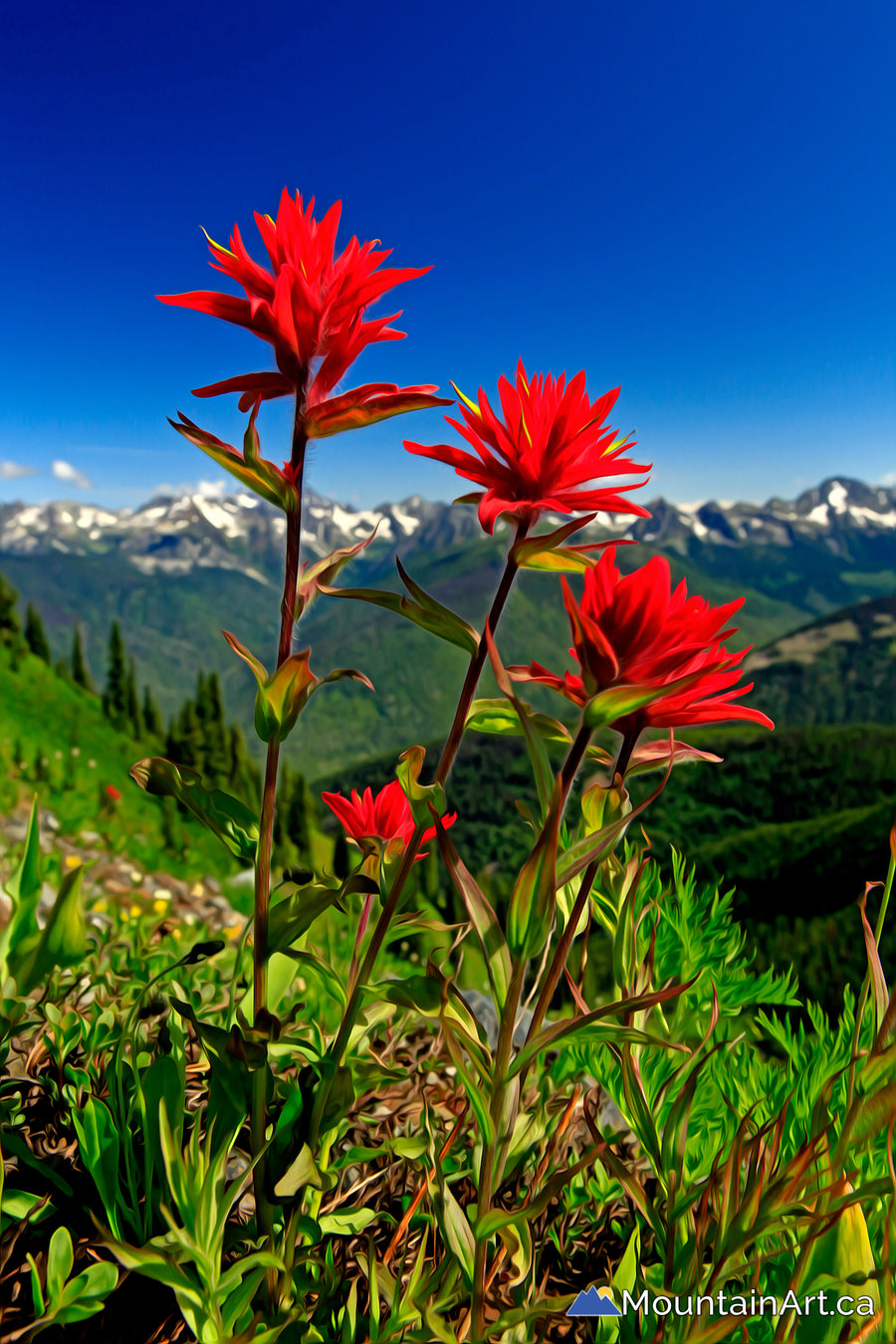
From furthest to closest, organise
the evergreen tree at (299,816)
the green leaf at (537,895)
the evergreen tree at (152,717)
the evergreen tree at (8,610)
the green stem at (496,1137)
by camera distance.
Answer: the evergreen tree at (152,717), the evergreen tree at (299,816), the evergreen tree at (8,610), the green stem at (496,1137), the green leaf at (537,895)

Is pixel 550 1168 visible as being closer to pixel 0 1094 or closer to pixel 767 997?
pixel 767 997

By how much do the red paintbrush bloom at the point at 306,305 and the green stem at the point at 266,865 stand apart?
66 millimetres

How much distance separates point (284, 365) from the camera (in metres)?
1.43

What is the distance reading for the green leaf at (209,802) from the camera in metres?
1.54

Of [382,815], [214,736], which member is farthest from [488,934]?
[214,736]

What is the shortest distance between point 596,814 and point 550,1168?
1239 mm

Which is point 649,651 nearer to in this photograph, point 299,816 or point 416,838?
point 416,838

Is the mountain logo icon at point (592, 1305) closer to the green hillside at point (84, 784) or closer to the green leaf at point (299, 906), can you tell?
the green leaf at point (299, 906)

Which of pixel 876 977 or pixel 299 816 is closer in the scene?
pixel 876 977

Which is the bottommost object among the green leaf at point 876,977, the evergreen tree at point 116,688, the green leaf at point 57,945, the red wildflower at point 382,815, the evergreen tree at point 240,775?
the evergreen tree at point 240,775

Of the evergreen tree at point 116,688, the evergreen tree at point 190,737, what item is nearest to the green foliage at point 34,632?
the evergreen tree at point 116,688

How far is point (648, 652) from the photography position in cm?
130

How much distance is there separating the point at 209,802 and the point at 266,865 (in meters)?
0.21

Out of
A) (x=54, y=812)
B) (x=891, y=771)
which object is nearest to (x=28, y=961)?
(x=54, y=812)
